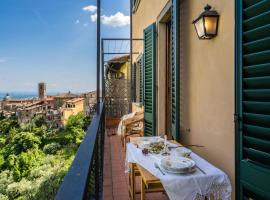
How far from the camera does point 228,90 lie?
5.93ft

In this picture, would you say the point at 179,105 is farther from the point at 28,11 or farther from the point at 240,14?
the point at 28,11

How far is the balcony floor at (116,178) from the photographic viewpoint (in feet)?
8.79

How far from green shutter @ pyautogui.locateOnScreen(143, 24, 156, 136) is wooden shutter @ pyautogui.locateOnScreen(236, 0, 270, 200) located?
253 cm

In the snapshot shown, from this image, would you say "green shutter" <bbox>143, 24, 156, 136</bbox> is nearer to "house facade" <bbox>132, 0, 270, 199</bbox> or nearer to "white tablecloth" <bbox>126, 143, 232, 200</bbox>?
"house facade" <bbox>132, 0, 270, 199</bbox>

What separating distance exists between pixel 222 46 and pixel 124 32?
21.9 feet

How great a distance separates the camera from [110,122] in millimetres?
7266

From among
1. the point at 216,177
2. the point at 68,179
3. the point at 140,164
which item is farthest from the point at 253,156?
the point at 68,179

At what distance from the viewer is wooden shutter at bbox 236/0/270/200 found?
127cm

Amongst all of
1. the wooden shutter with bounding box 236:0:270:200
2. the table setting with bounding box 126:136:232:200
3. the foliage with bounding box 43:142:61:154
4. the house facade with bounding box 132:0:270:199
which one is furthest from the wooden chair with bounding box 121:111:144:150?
the foliage with bounding box 43:142:61:154

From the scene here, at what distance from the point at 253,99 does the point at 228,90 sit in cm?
44

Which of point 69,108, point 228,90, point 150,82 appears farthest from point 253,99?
point 69,108

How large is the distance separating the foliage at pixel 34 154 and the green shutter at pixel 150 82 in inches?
201

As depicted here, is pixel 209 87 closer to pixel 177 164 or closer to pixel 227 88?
pixel 227 88

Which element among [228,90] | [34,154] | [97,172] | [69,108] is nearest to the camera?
[228,90]
